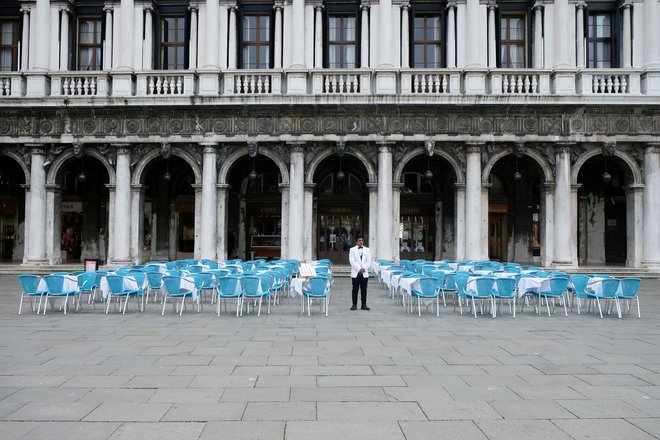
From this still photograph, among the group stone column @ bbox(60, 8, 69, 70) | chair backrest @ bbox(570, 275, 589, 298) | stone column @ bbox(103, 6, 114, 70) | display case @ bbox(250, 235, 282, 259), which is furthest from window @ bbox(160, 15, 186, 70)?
chair backrest @ bbox(570, 275, 589, 298)

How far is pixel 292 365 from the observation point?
780cm

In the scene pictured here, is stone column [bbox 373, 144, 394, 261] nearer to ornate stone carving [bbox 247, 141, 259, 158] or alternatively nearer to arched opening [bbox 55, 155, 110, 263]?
ornate stone carving [bbox 247, 141, 259, 158]

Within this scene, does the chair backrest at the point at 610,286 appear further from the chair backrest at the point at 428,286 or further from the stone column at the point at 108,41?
the stone column at the point at 108,41

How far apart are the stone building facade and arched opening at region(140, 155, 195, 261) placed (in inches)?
144

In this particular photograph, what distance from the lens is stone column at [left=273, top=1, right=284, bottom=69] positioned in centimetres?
2433

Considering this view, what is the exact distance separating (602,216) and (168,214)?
814 inches

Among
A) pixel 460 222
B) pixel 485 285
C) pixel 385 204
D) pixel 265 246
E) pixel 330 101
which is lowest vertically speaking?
pixel 485 285

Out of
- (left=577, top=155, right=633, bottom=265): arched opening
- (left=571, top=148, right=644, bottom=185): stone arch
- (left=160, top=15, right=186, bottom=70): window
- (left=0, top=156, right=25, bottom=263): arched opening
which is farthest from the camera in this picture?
(left=0, top=156, right=25, bottom=263): arched opening

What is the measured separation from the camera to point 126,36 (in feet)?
79.8

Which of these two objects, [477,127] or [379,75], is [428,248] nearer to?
[477,127]

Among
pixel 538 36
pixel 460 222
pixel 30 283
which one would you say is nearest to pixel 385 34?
pixel 538 36

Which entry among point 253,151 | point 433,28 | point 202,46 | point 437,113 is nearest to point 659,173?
point 437,113

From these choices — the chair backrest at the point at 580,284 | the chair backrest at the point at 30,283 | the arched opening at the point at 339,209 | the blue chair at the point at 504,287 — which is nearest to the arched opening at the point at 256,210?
the arched opening at the point at 339,209

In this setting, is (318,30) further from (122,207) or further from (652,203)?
(652,203)
